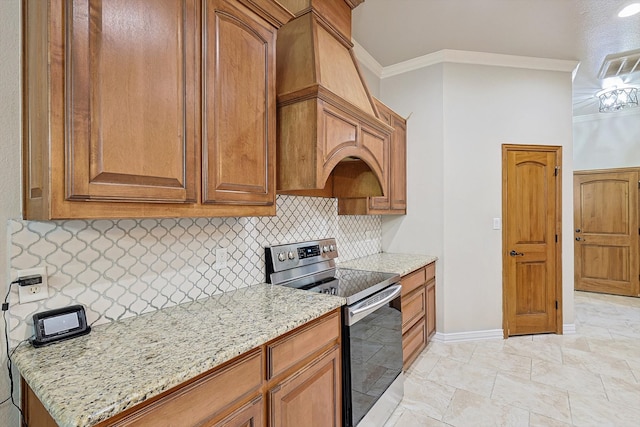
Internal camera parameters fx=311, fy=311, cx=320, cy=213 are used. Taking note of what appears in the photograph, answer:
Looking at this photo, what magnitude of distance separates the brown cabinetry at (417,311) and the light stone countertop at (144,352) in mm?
1191

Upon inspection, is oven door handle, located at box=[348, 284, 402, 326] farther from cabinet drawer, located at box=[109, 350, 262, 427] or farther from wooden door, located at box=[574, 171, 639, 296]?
wooden door, located at box=[574, 171, 639, 296]

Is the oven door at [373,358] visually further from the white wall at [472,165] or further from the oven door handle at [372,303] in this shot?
the white wall at [472,165]

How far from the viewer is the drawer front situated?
3.02 metres

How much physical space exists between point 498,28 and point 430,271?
2.32 meters

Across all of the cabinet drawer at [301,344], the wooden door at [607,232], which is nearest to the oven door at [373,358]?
the cabinet drawer at [301,344]

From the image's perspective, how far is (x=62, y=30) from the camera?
2.99ft

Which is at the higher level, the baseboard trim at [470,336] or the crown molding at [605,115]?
the crown molding at [605,115]

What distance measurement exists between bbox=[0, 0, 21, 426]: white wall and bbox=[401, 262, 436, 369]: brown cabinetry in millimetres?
2275

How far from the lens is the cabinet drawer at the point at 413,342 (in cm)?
253


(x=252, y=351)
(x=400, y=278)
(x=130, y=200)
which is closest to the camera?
(x=130, y=200)

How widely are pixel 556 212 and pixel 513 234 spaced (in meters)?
0.54

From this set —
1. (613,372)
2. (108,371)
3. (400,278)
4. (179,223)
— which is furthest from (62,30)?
(613,372)

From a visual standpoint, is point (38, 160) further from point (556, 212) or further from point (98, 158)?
point (556, 212)

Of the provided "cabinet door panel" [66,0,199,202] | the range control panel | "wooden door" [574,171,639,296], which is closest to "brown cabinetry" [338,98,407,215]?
the range control panel
